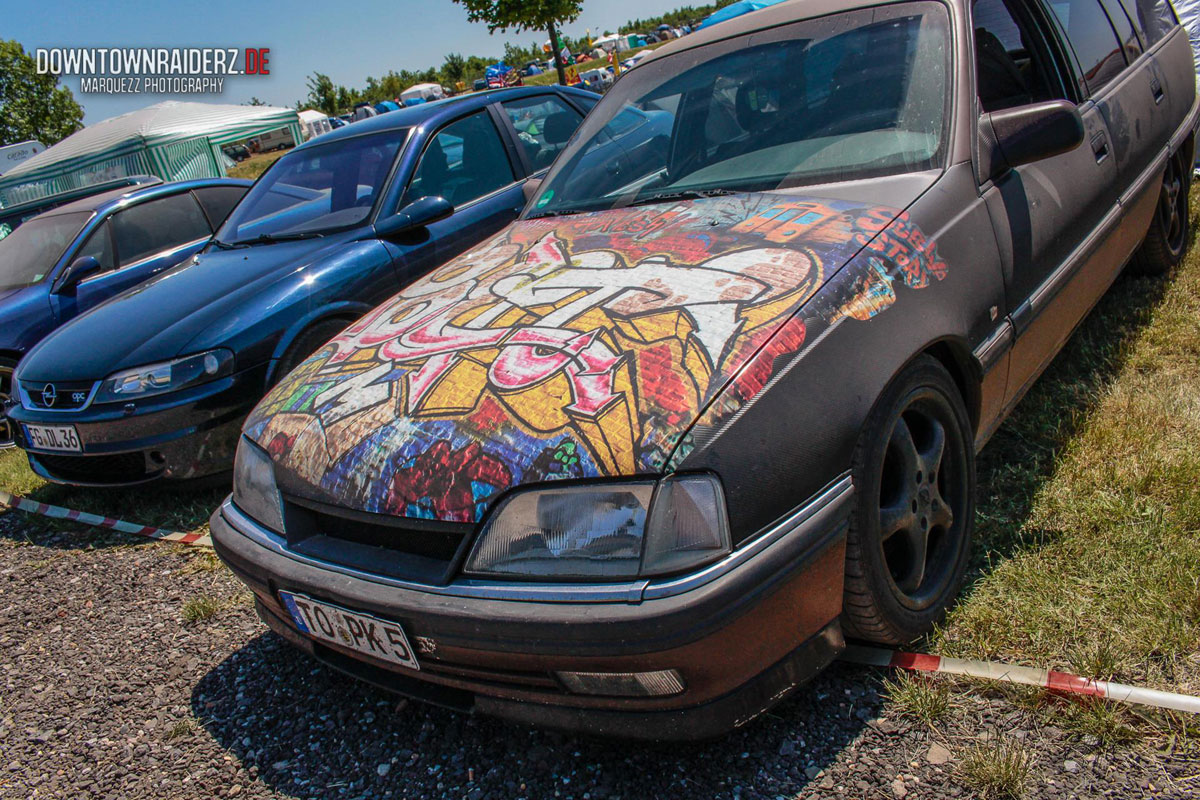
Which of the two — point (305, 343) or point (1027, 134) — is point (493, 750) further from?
point (305, 343)

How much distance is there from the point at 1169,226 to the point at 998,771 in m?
3.62

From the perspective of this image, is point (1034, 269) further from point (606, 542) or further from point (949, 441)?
point (606, 542)

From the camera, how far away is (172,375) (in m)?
3.61

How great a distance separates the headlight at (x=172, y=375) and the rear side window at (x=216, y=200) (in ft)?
10.0

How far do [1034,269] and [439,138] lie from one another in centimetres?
307

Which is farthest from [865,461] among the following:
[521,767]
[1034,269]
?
[1034,269]

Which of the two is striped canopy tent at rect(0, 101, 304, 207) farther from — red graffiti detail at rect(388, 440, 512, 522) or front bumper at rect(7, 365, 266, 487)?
Answer: red graffiti detail at rect(388, 440, 512, 522)

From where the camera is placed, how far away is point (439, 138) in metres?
4.47

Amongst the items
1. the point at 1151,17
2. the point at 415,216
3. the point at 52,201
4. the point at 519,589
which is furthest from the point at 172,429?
the point at 52,201

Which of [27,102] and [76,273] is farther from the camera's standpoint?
[27,102]

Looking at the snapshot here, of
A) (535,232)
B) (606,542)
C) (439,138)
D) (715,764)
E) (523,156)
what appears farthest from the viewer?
(523,156)

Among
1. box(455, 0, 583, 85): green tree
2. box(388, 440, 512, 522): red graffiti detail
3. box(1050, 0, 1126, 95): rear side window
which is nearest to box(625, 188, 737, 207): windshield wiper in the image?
box(388, 440, 512, 522): red graffiti detail

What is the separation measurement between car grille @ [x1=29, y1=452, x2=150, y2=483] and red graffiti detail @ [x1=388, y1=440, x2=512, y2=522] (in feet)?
8.34

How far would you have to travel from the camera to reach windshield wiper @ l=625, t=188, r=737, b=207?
248 centimetres
